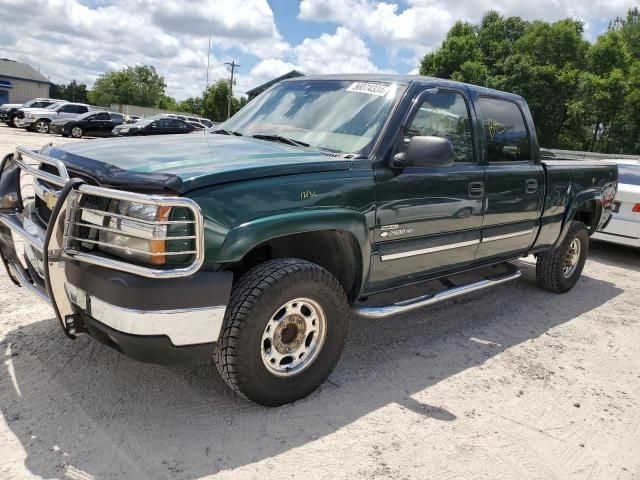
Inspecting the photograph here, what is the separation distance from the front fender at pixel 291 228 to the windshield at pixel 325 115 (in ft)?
1.73

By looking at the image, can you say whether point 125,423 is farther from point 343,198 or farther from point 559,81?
point 559,81

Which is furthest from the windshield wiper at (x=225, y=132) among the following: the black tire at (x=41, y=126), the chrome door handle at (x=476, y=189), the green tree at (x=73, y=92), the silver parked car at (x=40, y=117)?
the green tree at (x=73, y=92)

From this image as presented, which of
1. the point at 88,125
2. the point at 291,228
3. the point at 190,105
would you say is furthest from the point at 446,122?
the point at 190,105

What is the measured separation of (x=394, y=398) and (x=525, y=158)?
2630 millimetres

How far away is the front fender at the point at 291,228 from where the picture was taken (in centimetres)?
268

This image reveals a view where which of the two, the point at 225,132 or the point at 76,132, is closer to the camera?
the point at 225,132

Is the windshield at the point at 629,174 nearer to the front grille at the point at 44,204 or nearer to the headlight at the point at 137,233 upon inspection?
the headlight at the point at 137,233

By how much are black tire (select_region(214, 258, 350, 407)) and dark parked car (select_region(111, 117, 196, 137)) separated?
2273cm

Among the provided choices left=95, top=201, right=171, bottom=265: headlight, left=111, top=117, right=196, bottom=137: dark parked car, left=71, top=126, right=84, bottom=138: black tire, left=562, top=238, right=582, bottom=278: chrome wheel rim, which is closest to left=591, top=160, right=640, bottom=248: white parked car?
left=562, top=238, right=582, bottom=278: chrome wheel rim

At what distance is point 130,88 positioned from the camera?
95.6 m

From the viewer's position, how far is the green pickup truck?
8.32 feet

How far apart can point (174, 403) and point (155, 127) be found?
23.5 meters

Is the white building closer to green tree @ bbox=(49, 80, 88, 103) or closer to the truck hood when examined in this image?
green tree @ bbox=(49, 80, 88, 103)

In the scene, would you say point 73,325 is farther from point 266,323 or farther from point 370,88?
Result: point 370,88
